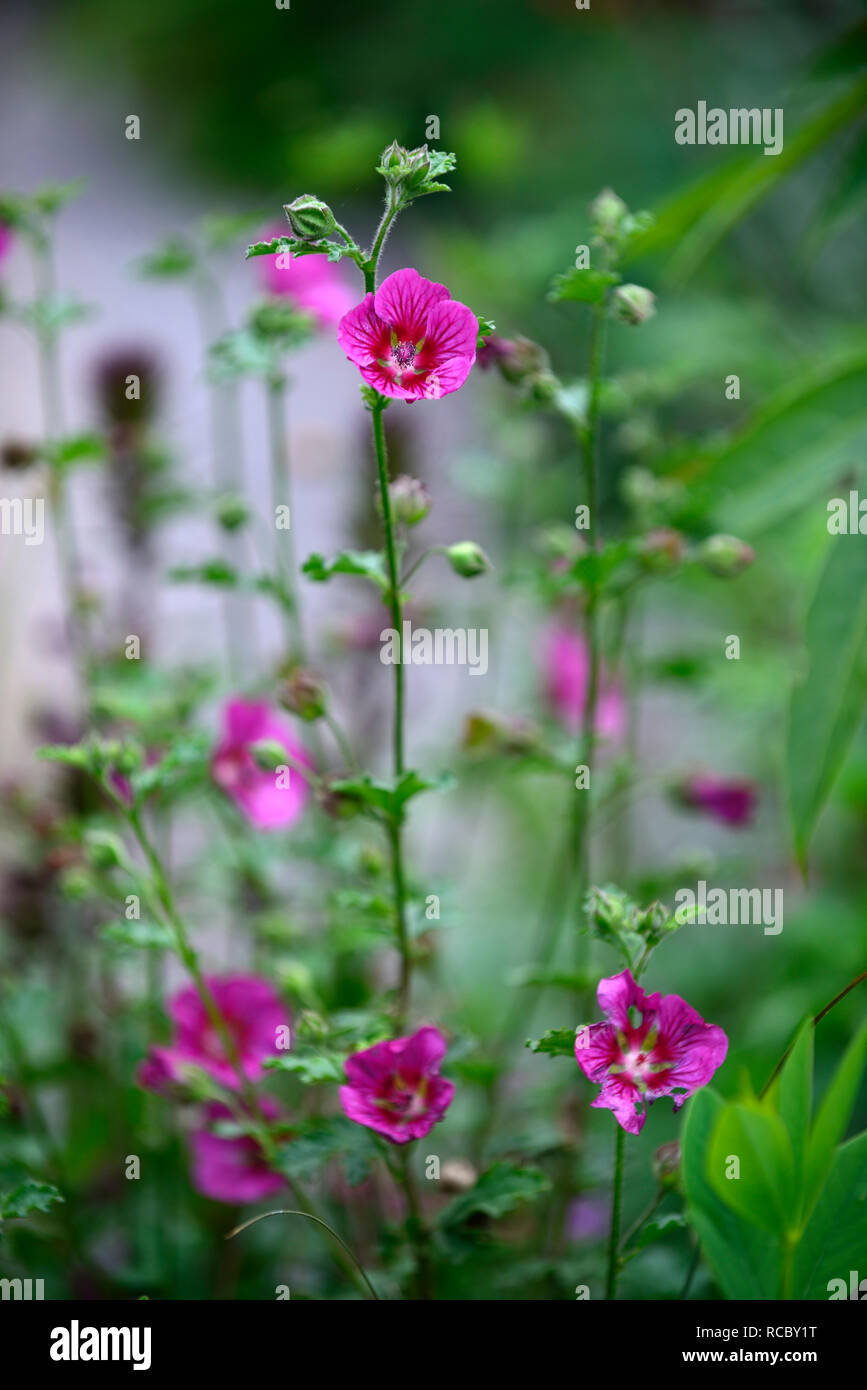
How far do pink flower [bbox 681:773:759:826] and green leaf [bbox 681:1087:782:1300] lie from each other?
0.28m

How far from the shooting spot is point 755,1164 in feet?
1.14

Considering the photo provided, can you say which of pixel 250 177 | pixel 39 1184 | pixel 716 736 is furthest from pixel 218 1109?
pixel 250 177

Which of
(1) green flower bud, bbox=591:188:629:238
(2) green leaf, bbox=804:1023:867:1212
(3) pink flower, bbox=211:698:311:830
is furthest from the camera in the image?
(3) pink flower, bbox=211:698:311:830

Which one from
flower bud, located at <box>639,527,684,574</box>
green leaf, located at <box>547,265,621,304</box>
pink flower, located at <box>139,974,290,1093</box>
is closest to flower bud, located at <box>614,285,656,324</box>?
green leaf, located at <box>547,265,621,304</box>

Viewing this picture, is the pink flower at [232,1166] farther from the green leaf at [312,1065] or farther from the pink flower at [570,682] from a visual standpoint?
the pink flower at [570,682]

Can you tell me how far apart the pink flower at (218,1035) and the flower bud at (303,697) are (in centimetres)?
15

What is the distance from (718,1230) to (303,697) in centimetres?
23

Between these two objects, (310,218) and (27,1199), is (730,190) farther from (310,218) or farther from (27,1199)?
(27,1199)

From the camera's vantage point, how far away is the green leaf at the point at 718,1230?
0.37m

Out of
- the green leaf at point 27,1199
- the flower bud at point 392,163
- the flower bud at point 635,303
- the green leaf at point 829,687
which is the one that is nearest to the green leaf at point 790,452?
the green leaf at point 829,687

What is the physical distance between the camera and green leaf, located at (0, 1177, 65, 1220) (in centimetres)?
39

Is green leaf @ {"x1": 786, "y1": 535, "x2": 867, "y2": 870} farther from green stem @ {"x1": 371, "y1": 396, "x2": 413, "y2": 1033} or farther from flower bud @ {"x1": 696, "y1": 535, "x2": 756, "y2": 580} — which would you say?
green stem @ {"x1": 371, "y1": 396, "x2": 413, "y2": 1033}

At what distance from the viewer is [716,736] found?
109cm
